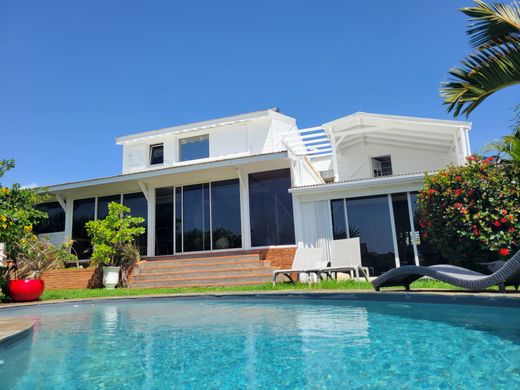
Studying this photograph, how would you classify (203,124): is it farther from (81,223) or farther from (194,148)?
(81,223)

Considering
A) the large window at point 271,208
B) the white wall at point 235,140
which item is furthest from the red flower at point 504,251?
the white wall at point 235,140

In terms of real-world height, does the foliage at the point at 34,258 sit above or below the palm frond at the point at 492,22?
below

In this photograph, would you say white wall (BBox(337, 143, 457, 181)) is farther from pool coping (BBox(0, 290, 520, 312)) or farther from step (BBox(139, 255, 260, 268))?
pool coping (BBox(0, 290, 520, 312))

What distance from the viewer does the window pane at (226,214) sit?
46.4 feet

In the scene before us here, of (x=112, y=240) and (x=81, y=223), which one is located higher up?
(x=81, y=223)

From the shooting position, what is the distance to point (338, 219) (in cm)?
1247

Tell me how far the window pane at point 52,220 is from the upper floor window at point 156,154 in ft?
15.8

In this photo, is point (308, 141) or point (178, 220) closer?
point (178, 220)

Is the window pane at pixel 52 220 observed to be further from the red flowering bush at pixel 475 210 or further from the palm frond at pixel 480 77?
the palm frond at pixel 480 77

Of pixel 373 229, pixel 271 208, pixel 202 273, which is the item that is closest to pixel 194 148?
pixel 271 208

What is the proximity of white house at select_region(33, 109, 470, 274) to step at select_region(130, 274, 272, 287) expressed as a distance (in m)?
2.57

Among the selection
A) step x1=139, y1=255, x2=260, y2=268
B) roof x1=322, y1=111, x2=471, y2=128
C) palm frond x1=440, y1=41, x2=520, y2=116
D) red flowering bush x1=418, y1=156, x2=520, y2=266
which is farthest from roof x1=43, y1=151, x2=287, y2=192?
palm frond x1=440, y1=41, x2=520, y2=116

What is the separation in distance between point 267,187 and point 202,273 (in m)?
4.13

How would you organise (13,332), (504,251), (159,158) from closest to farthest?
1. (13,332)
2. (504,251)
3. (159,158)
